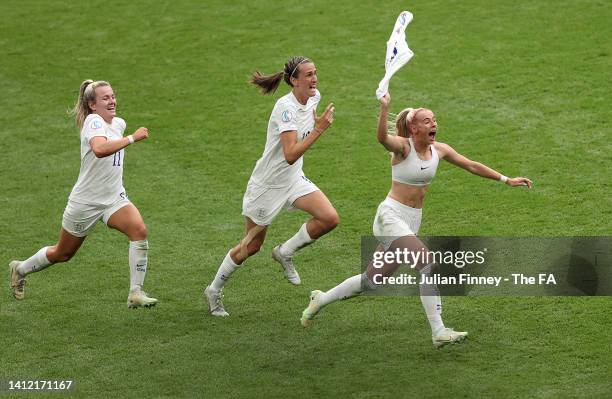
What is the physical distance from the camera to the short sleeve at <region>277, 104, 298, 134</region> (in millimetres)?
10797

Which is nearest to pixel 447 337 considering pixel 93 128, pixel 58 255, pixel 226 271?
pixel 226 271

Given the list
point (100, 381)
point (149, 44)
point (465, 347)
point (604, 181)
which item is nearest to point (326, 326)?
point (465, 347)

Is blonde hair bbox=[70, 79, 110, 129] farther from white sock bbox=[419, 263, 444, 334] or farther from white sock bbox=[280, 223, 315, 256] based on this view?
white sock bbox=[419, 263, 444, 334]

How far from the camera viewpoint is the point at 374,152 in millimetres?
15602

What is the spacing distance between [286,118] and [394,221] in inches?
57.0

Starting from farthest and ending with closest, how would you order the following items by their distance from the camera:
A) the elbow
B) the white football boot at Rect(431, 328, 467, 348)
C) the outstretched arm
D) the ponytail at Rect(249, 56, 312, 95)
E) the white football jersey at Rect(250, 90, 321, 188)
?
the ponytail at Rect(249, 56, 312, 95), the white football jersey at Rect(250, 90, 321, 188), the elbow, the outstretched arm, the white football boot at Rect(431, 328, 467, 348)

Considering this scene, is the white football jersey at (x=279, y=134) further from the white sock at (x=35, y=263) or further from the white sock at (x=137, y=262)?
the white sock at (x=35, y=263)

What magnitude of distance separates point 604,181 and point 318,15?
24.6 ft

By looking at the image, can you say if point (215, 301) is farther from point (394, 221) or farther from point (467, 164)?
point (467, 164)

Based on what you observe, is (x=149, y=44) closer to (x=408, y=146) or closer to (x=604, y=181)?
(x=604, y=181)

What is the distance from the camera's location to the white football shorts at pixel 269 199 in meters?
11.3

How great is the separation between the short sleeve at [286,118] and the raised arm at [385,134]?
42.8 inches
